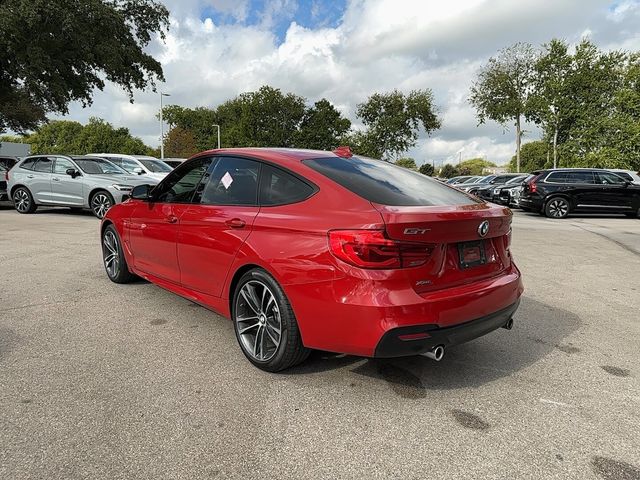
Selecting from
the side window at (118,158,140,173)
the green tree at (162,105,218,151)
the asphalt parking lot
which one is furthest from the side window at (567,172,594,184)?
the green tree at (162,105,218,151)

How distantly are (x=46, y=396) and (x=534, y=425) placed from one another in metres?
2.86

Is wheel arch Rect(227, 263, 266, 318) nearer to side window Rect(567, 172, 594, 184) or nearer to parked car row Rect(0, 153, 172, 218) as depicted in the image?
parked car row Rect(0, 153, 172, 218)

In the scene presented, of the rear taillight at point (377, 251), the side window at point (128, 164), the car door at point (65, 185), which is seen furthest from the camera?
the side window at point (128, 164)

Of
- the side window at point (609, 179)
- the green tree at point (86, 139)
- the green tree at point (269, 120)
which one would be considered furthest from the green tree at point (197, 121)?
the side window at point (609, 179)

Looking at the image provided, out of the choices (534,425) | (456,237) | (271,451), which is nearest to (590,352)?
(534,425)

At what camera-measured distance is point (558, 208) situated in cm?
1576

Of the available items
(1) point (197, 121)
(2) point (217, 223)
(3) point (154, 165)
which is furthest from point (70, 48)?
(1) point (197, 121)

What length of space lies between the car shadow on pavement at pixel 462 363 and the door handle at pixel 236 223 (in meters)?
1.06

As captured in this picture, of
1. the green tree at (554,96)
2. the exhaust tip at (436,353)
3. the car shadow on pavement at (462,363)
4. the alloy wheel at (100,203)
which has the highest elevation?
the green tree at (554,96)

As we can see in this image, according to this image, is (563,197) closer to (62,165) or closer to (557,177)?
(557,177)

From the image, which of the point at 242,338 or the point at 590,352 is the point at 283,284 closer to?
the point at 242,338

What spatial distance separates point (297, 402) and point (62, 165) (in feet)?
39.9

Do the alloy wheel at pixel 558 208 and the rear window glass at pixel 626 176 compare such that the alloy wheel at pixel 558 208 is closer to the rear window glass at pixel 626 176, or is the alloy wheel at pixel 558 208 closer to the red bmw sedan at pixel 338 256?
the rear window glass at pixel 626 176

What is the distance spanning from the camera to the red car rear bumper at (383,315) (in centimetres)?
267
